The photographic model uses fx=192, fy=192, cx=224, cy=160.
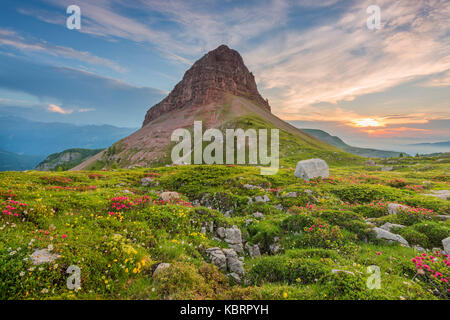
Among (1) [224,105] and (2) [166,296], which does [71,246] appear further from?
(1) [224,105]

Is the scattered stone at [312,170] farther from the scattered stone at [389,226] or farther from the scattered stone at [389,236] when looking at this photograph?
the scattered stone at [389,236]

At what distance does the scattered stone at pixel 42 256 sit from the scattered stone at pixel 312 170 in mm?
23332

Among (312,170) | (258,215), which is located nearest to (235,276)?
(258,215)

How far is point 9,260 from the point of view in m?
5.93

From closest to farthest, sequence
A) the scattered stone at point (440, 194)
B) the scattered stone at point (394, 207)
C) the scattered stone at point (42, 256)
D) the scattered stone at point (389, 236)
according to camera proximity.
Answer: the scattered stone at point (42, 256)
the scattered stone at point (389, 236)
the scattered stone at point (394, 207)
the scattered stone at point (440, 194)

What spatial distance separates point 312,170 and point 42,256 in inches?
977

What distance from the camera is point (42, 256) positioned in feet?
20.7

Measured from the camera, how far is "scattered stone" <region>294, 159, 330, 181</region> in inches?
942

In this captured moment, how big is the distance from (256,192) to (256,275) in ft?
36.7

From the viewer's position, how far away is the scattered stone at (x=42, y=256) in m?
6.06

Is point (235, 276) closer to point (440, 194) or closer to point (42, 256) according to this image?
point (42, 256)

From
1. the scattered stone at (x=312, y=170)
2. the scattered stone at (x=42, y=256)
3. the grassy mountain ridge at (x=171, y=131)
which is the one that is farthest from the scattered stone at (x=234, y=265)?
the grassy mountain ridge at (x=171, y=131)
